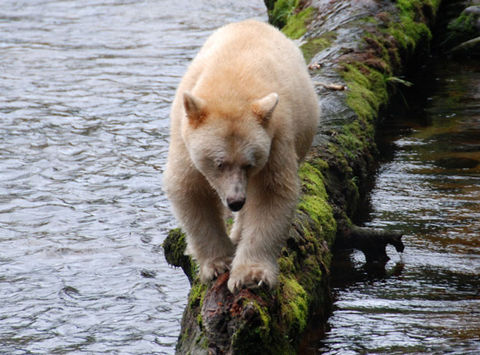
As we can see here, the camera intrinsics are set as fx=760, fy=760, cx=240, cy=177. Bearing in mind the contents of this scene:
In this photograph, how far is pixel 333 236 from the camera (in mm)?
7078

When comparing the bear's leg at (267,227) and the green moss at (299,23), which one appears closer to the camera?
the bear's leg at (267,227)

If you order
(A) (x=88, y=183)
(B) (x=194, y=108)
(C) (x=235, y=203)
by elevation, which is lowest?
(A) (x=88, y=183)

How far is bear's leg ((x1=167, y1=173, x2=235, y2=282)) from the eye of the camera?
17.4 feet

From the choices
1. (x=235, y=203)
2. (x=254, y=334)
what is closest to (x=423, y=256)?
(x=254, y=334)

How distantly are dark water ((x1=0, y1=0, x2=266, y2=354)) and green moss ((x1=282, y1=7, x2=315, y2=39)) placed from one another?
8.38 feet

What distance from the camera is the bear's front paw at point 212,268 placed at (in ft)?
17.5

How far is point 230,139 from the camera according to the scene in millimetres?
4754

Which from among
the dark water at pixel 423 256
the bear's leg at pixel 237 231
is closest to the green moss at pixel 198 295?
the bear's leg at pixel 237 231

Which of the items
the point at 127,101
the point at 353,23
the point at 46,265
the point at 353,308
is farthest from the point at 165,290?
the point at 127,101

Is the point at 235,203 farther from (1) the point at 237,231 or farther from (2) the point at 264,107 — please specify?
(1) the point at 237,231

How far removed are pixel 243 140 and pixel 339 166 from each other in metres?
3.26

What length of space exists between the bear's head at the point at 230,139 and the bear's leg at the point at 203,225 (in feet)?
1.59

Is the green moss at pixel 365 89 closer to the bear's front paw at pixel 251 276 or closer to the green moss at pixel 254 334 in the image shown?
the bear's front paw at pixel 251 276

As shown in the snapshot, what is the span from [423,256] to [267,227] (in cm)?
285
